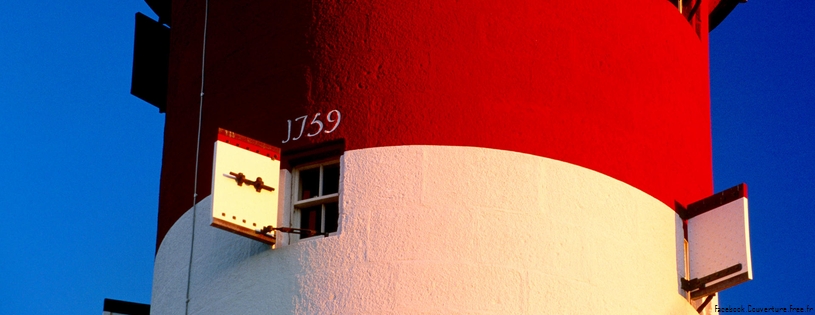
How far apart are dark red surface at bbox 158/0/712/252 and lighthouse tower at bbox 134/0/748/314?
23 mm

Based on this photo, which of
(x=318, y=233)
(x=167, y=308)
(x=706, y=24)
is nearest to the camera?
(x=318, y=233)

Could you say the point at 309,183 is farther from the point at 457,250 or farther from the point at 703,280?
the point at 703,280

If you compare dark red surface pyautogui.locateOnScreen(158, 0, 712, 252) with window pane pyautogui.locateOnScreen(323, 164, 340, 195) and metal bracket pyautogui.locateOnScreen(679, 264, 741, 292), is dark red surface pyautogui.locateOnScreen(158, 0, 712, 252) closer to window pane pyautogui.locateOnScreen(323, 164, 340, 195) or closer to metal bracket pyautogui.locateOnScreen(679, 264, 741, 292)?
window pane pyautogui.locateOnScreen(323, 164, 340, 195)

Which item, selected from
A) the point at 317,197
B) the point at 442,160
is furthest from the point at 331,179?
the point at 442,160

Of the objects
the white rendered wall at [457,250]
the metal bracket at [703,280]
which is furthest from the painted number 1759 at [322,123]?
the metal bracket at [703,280]

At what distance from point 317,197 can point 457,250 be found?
5.54 feet

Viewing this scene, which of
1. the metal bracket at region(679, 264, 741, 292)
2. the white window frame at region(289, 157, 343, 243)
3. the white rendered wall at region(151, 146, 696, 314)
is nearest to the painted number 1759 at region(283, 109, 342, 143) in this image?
the white window frame at region(289, 157, 343, 243)

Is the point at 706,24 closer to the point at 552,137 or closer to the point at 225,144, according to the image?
the point at 552,137

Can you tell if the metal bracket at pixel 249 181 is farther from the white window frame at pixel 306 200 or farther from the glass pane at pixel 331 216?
the glass pane at pixel 331 216

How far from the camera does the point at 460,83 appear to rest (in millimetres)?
16734

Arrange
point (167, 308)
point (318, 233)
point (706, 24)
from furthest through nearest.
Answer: point (706, 24) < point (167, 308) < point (318, 233)

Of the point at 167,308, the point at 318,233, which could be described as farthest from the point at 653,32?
the point at 167,308

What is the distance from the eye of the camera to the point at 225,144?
53.8 ft

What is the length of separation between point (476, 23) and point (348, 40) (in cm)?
137
